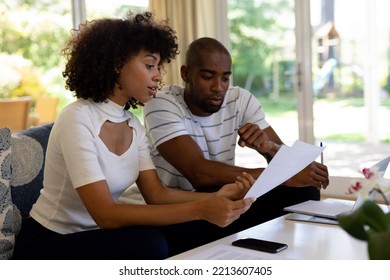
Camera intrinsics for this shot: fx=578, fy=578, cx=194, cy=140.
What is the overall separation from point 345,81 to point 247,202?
2.90m

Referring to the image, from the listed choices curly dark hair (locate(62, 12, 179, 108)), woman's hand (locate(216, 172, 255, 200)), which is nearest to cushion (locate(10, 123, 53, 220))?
curly dark hair (locate(62, 12, 179, 108))

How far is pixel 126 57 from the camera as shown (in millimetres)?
1901

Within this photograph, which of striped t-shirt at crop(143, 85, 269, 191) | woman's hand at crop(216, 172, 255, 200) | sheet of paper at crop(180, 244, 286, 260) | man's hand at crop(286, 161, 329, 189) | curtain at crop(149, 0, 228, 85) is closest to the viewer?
sheet of paper at crop(180, 244, 286, 260)

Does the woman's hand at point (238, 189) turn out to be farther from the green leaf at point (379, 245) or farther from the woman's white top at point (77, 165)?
the green leaf at point (379, 245)

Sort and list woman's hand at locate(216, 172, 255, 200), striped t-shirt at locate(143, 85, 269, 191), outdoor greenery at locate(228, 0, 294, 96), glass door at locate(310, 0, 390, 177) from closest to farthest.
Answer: woman's hand at locate(216, 172, 255, 200), striped t-shirt at locate(143, 85, 269, 191), glass door at locate(310, 0, 390, 177), outdoor greenery at locate(228, 0, 294, 96)

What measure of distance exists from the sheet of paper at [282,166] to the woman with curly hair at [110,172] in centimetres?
6

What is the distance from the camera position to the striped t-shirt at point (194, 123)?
2.36m

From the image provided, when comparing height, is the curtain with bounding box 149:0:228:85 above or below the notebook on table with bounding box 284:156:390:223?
above

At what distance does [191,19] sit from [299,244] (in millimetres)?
3199

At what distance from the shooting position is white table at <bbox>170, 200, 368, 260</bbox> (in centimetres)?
145

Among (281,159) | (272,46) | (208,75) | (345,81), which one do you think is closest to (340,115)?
(345,81)

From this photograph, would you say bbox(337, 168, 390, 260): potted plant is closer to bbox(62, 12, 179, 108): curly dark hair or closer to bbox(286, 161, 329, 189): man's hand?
bbox(62, 12, 179, 108): curly dark hair

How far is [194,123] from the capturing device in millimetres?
2463
